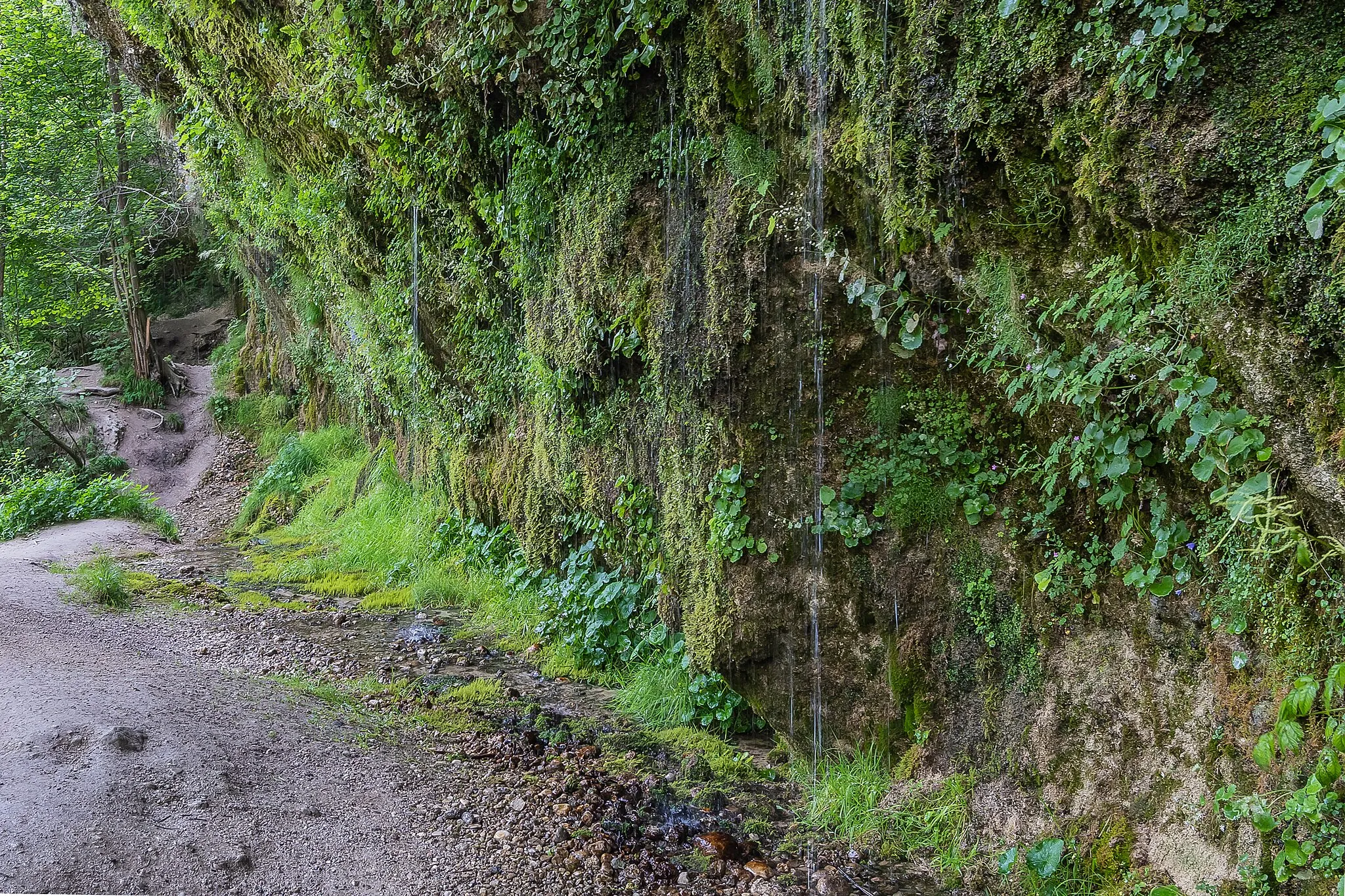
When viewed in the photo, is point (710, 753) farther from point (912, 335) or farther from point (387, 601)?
point (387, 601)

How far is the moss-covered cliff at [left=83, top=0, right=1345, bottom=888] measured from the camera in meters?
2.61

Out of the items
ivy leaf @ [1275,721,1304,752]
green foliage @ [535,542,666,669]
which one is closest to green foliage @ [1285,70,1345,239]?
ivy leaf @ [1275,721,1304,752]

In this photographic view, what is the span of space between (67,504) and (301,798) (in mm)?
10324

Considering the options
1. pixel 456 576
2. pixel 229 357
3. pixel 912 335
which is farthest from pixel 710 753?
pixel 229 357

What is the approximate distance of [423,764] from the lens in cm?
473

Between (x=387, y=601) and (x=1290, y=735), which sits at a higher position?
(x=1290, y=735)

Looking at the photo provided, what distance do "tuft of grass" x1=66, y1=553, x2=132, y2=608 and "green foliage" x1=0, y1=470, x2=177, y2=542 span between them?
400 centimetres

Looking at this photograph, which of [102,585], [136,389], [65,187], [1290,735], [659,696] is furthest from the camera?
[136,389]

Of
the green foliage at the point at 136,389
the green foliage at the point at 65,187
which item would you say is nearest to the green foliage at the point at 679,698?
the green foliage at the point at 65,187

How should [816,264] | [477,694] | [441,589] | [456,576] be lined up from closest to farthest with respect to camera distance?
[816,264] < [477,694] < [441,589] < [456,576]

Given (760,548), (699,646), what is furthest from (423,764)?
(760,548)

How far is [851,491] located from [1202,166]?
220 centimetres

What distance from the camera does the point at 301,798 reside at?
4059mm

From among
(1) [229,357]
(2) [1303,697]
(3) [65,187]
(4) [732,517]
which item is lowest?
(2) [1303,697]
